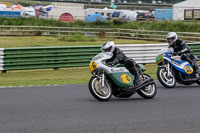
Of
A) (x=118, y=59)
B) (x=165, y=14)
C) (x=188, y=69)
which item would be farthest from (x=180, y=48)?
(x=165, y=14)

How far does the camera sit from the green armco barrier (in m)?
17.4

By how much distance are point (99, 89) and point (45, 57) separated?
868 cm

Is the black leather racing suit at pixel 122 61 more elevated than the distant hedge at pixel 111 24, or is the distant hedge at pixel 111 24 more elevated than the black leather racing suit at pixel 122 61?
the black leather racing suit at pixel 122 61

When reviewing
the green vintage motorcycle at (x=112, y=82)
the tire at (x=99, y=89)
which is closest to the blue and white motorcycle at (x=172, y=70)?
the green vintage motorcycle at (x=112, y=82)

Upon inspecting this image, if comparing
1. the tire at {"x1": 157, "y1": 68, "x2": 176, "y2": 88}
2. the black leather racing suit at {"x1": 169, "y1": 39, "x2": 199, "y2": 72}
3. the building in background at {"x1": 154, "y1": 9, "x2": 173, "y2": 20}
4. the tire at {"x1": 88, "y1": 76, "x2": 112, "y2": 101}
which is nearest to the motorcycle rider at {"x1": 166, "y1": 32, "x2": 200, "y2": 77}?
the black leather racing suit at {"x1": 169, "y1": 39, "x2": 199, "y2": 72}

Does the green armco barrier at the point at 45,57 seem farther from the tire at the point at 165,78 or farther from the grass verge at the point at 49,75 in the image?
the tire at the point at 165,78

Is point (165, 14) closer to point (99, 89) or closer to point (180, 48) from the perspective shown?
point (180, 48)

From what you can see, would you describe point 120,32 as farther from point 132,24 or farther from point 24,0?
point 24,0

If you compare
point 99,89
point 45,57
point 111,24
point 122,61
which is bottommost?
point 111,24

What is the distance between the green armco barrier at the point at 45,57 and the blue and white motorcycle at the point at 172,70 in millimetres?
6372

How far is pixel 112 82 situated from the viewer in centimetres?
1006

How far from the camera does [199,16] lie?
158 feet

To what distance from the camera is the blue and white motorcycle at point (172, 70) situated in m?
12.8

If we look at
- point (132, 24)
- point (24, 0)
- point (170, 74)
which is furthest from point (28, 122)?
point (24, 0)
